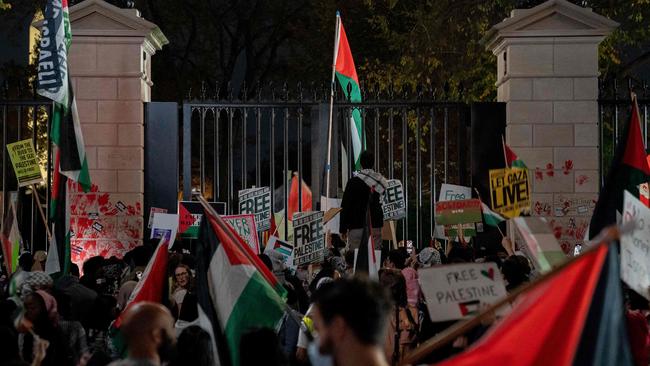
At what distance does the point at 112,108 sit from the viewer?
17.2 metres

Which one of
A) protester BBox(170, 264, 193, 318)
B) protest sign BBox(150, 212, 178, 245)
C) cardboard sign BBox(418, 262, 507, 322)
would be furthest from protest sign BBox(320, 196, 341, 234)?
cardboard sign BBox(418, 262, 507, 322)

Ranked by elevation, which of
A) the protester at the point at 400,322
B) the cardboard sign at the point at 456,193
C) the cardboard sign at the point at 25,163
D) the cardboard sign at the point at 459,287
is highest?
the cardboard sign at the point at 25,163

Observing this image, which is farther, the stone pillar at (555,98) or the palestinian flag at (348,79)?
the palestinian flag at (348,79)

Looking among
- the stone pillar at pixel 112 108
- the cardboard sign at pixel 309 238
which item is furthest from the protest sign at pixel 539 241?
the stone pillar at pixel 112 108

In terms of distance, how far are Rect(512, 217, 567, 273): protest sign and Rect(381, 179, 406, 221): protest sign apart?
27.3ft

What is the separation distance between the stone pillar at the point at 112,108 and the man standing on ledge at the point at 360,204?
13.2 feet

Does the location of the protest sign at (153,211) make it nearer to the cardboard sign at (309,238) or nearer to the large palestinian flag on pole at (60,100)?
the large palestinian flag on pole at (60,100)

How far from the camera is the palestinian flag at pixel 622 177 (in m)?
10.1

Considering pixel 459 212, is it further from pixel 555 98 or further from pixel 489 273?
pixel 489 273

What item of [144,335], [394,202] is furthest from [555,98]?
[144,335]

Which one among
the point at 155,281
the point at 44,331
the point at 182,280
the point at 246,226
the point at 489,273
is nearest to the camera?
the point at 489,273

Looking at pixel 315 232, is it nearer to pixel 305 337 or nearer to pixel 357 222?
pixel 357 222

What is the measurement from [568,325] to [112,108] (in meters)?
13.0

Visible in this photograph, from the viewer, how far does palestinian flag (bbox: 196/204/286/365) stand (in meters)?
7.72
